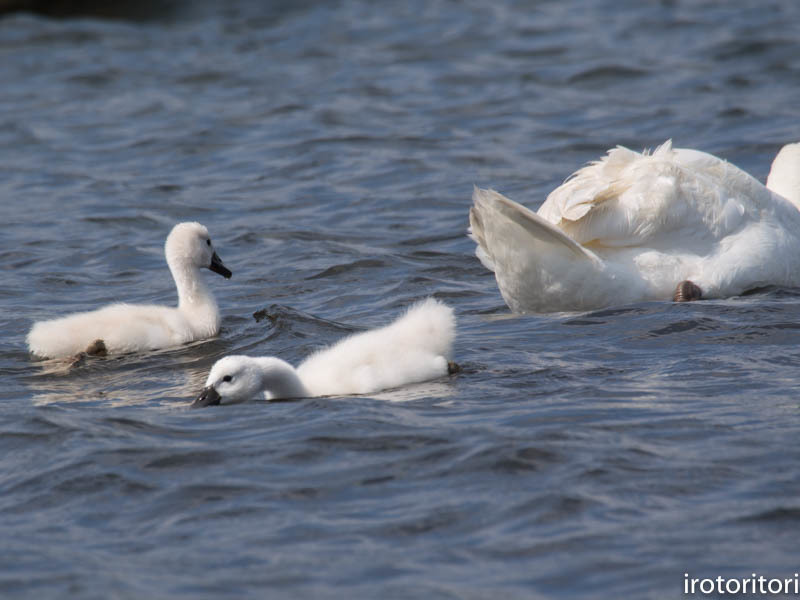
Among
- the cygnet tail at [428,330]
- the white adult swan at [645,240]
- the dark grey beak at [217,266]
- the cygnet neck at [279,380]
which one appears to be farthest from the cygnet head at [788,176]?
the cygnet neck at [279,380]

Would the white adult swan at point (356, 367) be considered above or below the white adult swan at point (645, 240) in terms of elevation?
below

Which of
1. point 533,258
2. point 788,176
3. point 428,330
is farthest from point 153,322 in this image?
point 788,176

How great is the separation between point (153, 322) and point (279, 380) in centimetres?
181

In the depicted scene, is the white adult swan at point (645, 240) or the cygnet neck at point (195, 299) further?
the cygnet neck at point (195, 299)

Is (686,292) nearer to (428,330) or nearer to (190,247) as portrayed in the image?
(428,330)

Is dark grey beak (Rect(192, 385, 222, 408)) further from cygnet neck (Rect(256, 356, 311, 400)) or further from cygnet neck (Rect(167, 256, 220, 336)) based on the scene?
cygnet neck (Rect(167, 256, 220, 336))

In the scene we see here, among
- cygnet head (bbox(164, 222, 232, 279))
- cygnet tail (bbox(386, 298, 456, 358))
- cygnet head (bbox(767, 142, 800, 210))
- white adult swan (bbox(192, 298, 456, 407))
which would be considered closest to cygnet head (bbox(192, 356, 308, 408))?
white adult swan (bbox(192, 298, 456, 407))

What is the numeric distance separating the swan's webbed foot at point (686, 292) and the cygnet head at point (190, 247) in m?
3.00

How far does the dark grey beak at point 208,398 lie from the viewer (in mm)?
6391

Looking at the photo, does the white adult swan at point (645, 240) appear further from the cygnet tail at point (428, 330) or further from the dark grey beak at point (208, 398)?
the dark grey beak at point (208, 398)

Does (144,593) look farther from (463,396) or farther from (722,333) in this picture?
(722,333)

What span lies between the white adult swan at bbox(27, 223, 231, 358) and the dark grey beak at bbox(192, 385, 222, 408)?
157cm

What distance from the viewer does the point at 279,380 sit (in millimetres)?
6535

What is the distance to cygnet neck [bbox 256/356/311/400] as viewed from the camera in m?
6.48
